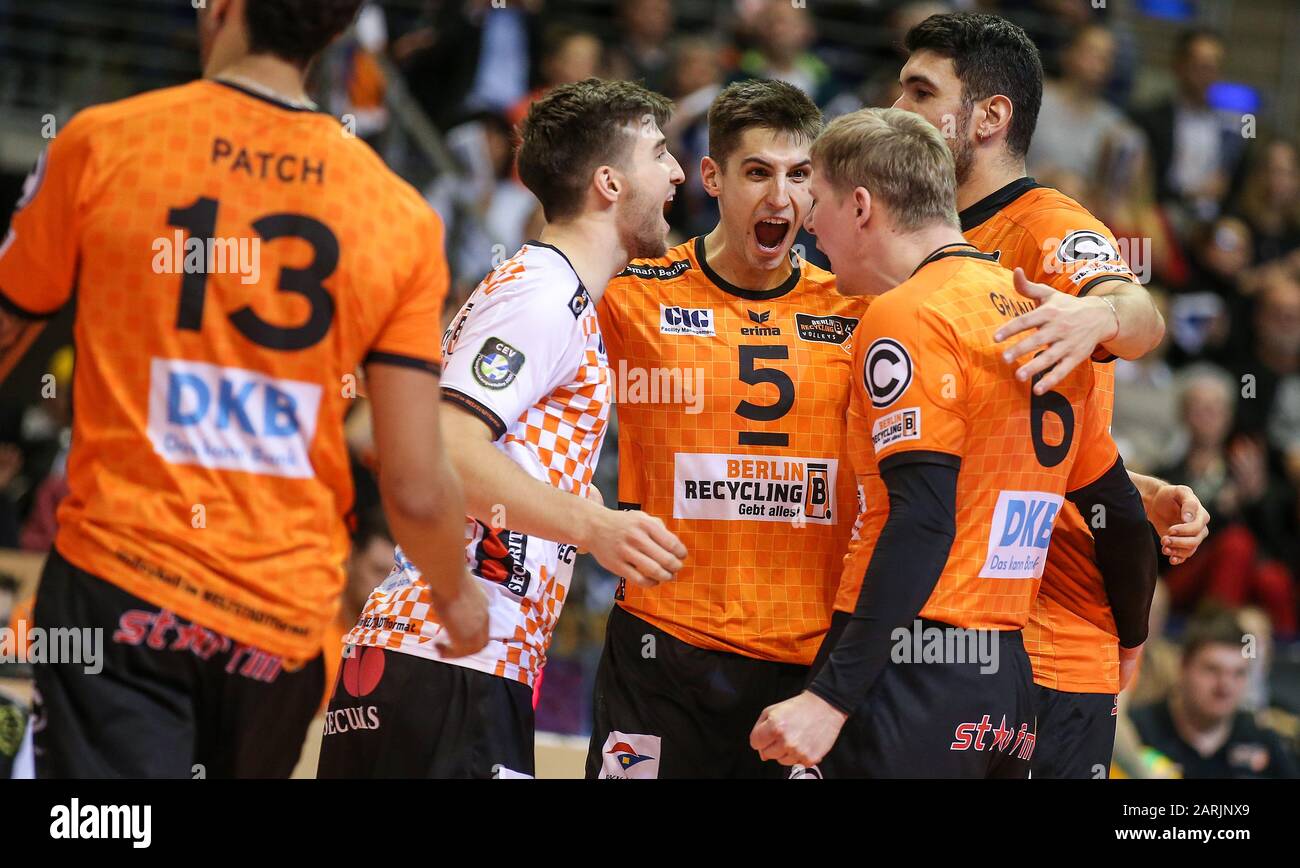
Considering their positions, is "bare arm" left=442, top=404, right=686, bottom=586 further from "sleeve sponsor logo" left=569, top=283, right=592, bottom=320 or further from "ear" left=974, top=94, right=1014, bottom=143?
"ear" left=974, top=94, right=1014, bottom=143

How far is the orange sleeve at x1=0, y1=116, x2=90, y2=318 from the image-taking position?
3.19 meters

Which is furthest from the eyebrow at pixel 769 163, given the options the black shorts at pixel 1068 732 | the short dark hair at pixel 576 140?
the black shorts at pixel 1068 732

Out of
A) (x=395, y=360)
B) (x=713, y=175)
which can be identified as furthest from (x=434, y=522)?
(x=713, y=175)

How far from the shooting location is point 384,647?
4.11 m

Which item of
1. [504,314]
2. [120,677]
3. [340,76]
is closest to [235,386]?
[120,677]

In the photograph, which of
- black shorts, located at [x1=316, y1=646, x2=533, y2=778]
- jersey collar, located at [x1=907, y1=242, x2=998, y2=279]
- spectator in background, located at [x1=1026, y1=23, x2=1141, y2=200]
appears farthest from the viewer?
spectator in background, located at [x1=1026, y1=23, x2=1141, y2=200]

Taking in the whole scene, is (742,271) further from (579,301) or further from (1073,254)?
(1073,254)

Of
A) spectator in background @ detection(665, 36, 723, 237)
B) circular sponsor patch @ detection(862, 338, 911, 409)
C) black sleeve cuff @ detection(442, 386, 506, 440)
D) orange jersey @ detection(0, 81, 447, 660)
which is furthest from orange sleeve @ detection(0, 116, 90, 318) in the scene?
spectator in background @ detection(665, 36, 723, 237)

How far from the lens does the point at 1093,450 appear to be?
440cm

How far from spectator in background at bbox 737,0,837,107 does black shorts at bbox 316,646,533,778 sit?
8601mm

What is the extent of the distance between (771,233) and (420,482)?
2.01 meters

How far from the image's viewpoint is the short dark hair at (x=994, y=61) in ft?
16.5
